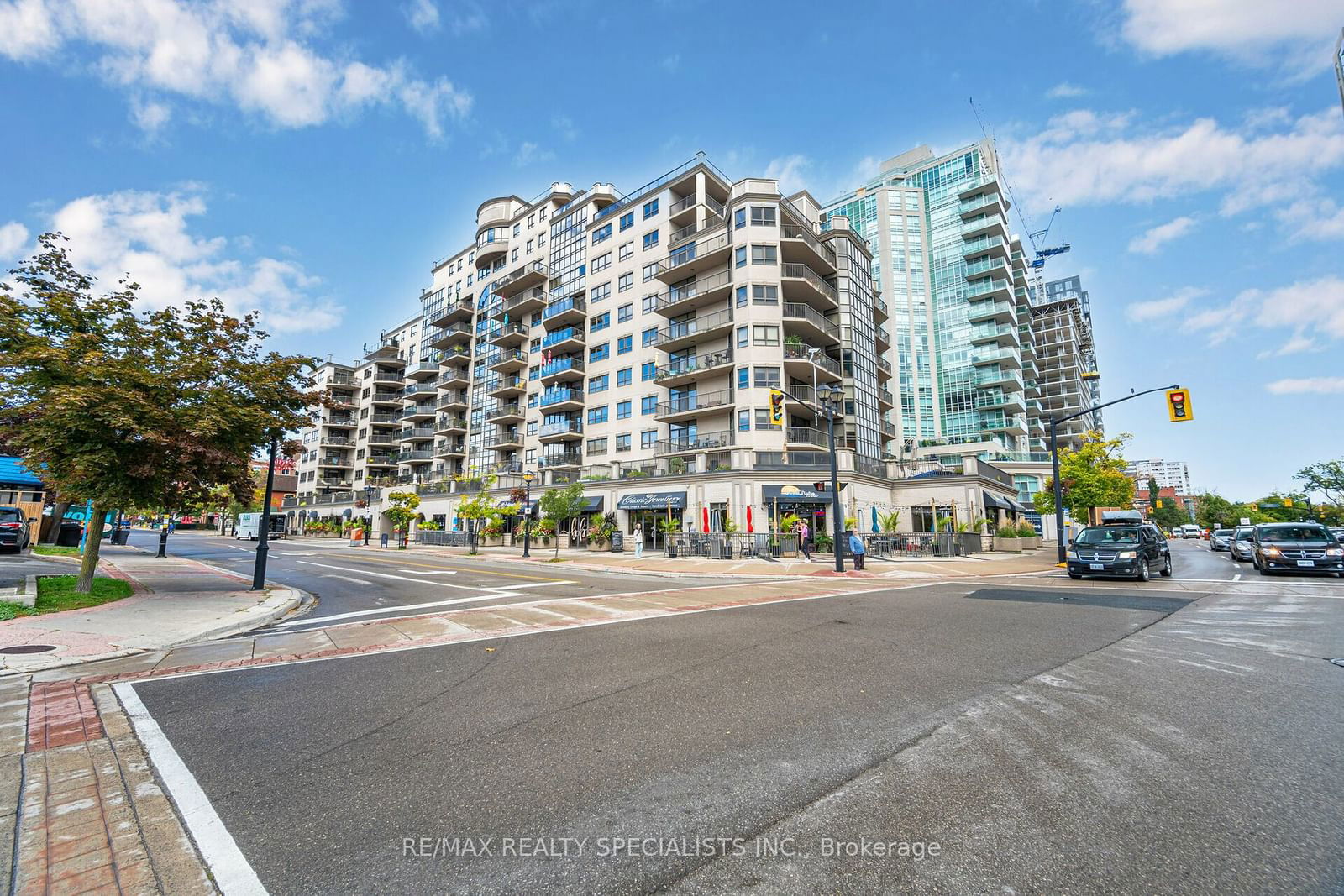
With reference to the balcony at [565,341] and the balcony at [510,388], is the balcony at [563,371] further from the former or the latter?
the balcony at [510,388]

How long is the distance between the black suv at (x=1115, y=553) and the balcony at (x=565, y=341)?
3953cm

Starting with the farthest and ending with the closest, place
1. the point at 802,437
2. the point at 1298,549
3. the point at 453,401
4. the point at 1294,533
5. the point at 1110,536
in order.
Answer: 1. the point at 453,401
2. the point at 802,437
3. the point at 1294,533
4. the point at 1298,549
5. the point at 1110,536

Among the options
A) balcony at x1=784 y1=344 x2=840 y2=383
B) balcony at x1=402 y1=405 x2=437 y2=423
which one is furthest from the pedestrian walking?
balcony at x1=402 y1=405 x2=437 y2=423

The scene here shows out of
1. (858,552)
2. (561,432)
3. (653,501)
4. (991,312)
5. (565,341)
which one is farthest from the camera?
(991,312)

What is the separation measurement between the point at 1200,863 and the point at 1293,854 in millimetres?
533

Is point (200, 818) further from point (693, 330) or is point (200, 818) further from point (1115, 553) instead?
point (693, 330)

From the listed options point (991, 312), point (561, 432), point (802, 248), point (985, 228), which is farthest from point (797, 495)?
point (985, 228)

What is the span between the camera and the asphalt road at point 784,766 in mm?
2605

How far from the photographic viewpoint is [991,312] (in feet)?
217

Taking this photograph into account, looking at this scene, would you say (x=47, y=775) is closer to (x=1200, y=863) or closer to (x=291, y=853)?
(x=291, y=853)

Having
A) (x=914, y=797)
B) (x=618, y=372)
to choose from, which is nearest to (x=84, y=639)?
(x=914, y=797)

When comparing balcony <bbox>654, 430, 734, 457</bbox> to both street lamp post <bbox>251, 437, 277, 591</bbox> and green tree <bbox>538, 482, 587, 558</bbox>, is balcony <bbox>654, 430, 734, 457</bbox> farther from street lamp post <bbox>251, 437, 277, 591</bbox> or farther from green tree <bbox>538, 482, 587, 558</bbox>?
street lamp post <bbox>251, 437, 277, 591</bbox>

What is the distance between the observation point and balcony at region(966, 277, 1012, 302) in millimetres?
66688

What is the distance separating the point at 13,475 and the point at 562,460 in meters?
30.9
